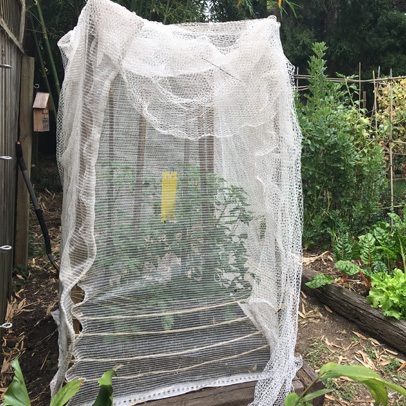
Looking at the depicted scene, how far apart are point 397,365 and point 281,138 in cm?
160

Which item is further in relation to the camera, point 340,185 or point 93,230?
point 340,185

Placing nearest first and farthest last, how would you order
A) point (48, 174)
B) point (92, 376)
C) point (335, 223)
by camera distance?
point (92, 376) < point (335, 223) < point (48, 174)

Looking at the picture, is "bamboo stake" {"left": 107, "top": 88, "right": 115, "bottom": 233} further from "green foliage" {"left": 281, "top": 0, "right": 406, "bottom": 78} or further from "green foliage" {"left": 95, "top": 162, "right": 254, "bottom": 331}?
"green foliage" {"left": 281, "top": 0, "right": 406, "bottom": 78}

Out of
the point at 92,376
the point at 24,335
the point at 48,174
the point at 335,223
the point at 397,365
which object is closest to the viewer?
the point at 92,376

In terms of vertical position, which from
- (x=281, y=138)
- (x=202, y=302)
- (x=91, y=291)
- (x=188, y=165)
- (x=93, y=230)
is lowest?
(x=202, y=302)

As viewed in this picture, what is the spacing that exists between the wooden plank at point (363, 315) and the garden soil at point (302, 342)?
0.04 m

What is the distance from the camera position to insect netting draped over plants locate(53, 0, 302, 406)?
1.46 meters

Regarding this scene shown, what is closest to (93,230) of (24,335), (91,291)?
(91,291)

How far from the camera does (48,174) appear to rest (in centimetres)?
573

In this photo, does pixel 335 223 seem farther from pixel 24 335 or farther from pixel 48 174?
pixel 48 174

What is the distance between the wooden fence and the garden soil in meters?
0.21

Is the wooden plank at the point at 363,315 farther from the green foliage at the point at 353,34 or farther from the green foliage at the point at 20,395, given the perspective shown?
the green foliage at the point at 353,34

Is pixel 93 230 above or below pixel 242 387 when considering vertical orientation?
A: above

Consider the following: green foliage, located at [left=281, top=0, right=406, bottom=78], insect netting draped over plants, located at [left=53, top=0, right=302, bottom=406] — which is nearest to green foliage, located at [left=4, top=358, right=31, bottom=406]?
insect netting draped over plants, located at [left=53, top=0, right=302, bottom=406]
